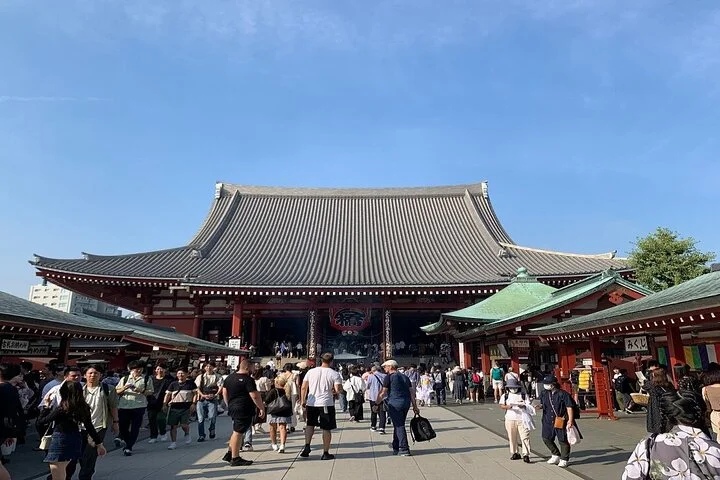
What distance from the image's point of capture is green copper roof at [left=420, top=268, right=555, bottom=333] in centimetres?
1809

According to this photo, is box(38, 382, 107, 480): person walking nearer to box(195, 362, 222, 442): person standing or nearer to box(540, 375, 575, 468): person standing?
box(195, 362, 222, 442): person standing

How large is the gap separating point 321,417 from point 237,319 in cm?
1838

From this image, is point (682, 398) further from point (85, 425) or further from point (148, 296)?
point (148, 296)

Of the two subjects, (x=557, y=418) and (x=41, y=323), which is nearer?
(x=557, y=418)

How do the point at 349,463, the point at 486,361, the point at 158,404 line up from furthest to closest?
the point at 486,361
the point at 158,404
the point at 349,463

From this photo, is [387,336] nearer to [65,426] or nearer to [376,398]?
[376,398]

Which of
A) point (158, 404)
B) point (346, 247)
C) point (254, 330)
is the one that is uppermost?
point (346, 247)

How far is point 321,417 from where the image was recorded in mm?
7660

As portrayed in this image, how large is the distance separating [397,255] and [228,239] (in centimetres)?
1140

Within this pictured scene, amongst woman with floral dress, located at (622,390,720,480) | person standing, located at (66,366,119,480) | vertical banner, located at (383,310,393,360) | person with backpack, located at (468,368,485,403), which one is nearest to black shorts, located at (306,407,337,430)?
person standing, located at (66,366,119,480)

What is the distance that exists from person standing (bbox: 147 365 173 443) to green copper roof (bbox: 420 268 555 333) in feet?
36.4

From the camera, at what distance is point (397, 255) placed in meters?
29.9

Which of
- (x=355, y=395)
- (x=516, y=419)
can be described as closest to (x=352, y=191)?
(x=355, y=395)

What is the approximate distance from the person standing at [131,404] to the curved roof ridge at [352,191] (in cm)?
3081
